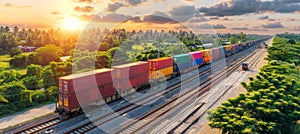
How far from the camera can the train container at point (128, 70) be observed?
23.7m

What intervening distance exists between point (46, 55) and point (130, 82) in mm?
37959

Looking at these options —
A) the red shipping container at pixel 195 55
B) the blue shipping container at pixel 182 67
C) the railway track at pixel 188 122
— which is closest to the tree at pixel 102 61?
the blue shipping container at pixel 182 67

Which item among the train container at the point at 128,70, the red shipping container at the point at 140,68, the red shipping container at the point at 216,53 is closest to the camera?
the train container at the point at 128,70

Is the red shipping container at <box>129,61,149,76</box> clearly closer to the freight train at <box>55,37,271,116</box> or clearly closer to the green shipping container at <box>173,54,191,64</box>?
the freight train at <box>55,37,271,116</box>

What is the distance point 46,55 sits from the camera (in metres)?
55.6

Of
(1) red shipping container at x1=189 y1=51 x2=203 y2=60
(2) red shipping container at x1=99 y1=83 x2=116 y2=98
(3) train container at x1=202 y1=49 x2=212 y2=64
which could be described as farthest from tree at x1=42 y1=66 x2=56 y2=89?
(3) train container at x1=202 y1=49 x2=212 y2=64

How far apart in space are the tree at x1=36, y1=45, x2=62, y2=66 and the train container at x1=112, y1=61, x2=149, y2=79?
35.8 m

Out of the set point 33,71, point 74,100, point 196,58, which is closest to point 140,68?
point 74,100

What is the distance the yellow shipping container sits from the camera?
29922mm

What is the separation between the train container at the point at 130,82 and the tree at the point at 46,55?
35.9m

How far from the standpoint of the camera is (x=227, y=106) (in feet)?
47.5

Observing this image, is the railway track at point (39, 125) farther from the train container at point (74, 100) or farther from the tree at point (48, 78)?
the tree at point (48, 78)

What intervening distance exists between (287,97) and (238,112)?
15.3ft

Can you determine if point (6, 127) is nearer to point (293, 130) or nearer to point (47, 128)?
point (47, 128)
